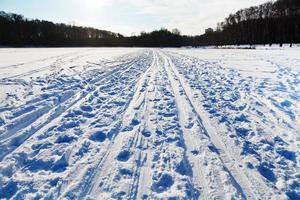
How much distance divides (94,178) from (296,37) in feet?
250

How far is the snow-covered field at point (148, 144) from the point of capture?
122 inches

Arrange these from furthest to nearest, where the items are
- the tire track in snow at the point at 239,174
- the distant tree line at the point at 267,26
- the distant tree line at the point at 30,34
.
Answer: the distant tree line at the point at 30,34
the distant tree line at the point at 267,26
the tire track in snow at the point at 239,174

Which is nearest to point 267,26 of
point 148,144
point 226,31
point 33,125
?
point 226,31

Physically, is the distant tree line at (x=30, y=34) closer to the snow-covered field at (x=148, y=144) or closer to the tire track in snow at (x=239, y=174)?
the snow-covered field at (x=148, y=144)

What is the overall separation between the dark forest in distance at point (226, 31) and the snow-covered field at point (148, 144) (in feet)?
192

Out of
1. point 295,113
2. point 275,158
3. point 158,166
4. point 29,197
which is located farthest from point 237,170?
point 295,113

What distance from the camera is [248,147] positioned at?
4.21 meters

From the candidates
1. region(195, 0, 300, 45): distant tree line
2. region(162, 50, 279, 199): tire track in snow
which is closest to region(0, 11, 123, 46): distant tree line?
region(195, 0, 300, 45): distant tree line

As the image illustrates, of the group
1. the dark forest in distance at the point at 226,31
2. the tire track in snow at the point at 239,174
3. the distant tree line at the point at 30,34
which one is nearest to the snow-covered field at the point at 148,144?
the tire track in snow at the point at 239,174

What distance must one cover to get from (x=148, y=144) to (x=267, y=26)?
81.4 meters

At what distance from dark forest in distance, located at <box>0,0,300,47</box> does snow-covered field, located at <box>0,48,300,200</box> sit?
58647 mm

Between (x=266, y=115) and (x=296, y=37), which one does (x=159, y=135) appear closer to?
(x=266, y=115)

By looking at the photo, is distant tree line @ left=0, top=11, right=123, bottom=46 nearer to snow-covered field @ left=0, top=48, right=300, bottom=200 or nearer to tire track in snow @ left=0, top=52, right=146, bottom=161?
tire track in snow @ left=0, top=52, right=146, bottom=161

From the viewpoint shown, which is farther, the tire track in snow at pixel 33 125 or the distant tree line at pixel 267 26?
the distant tree line at pixel 267 26
